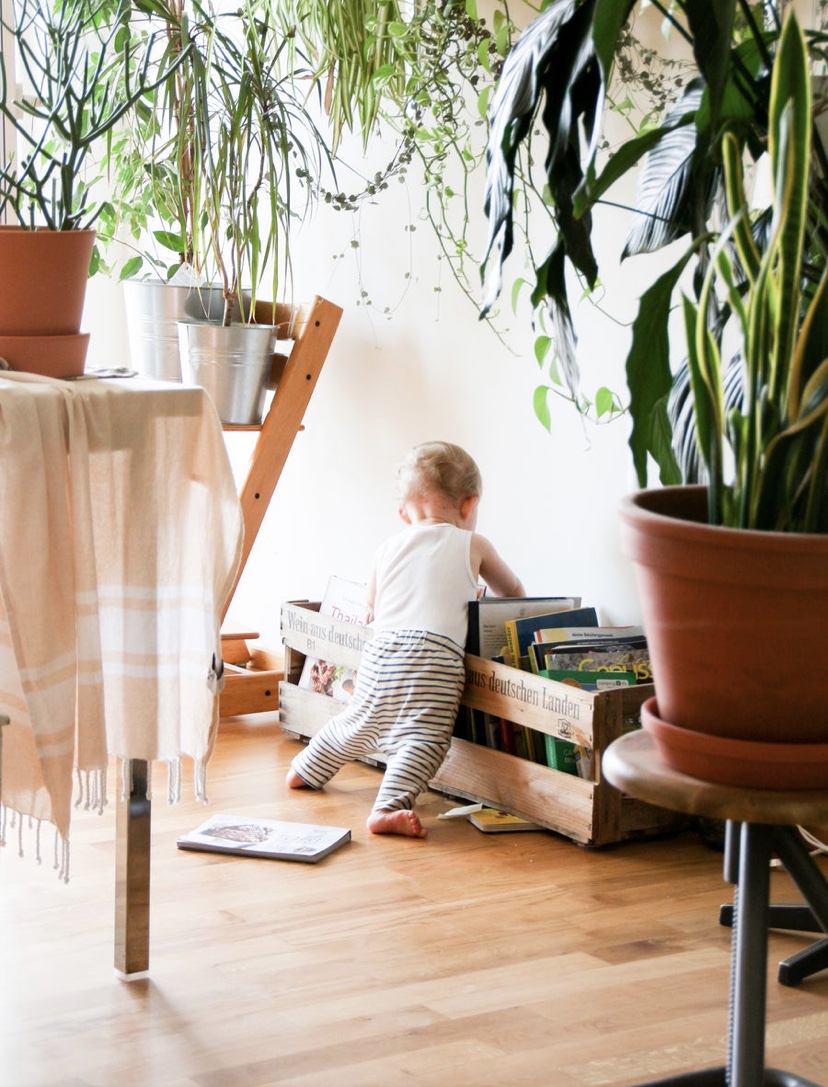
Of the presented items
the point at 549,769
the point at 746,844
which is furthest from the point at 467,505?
the point at 746,844

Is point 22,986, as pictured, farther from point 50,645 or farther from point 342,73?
point 342,73

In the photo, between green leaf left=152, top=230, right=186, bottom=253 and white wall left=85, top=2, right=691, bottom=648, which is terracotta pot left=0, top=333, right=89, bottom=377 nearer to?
white wall left=85, top=2, right=691, bottom=648

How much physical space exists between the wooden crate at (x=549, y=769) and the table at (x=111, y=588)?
82 centimetres

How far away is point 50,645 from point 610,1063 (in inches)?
32.0

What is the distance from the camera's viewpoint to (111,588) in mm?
1700

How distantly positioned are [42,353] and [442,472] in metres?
1.19

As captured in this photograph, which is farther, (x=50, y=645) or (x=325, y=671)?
(x=325, y=671)

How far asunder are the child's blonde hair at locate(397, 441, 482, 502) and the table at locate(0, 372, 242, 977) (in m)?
1.07

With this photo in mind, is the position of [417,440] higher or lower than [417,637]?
higher

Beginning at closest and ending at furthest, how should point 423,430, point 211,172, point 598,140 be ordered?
1. point 598,140
2. point 211,172
3. point 423,430

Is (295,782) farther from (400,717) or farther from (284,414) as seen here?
(284,414)

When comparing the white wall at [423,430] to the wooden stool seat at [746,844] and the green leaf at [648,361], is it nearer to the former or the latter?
the green leaf at [648,361]

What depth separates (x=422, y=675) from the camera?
2617mm

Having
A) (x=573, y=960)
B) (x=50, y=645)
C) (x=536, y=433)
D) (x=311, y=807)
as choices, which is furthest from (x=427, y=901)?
(x=536, y=433)
